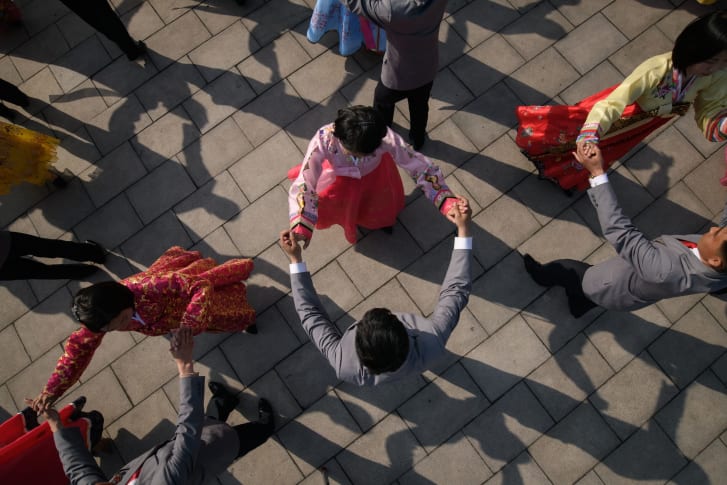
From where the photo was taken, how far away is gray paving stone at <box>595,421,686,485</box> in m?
3.79

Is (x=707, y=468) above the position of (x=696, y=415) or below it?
below

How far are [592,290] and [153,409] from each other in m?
3.73

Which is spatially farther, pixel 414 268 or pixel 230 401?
pixel 414 268

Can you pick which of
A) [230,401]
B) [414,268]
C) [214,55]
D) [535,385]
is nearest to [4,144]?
[214,55]

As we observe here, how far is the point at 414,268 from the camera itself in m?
4.31

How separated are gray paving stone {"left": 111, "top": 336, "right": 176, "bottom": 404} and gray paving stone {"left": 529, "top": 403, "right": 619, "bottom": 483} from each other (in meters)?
3.20

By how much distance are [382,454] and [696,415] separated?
2.57 m

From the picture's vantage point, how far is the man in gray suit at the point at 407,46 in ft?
9.87

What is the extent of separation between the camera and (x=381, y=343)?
2406 millimetres

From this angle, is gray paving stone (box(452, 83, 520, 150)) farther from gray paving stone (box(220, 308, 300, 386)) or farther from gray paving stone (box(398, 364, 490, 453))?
gray paving stone (box(220, 308, 300, 386))

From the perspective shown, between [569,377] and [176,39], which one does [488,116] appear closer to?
[569,377]

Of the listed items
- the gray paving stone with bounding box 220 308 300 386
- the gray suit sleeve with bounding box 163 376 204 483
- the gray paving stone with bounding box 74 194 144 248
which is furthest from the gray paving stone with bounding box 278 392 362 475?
the gray paving stone with bounding box 74 194 144 248

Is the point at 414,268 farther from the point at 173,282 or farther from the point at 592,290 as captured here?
the point at 173,282

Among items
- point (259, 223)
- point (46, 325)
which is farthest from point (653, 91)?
point (46, 325)
